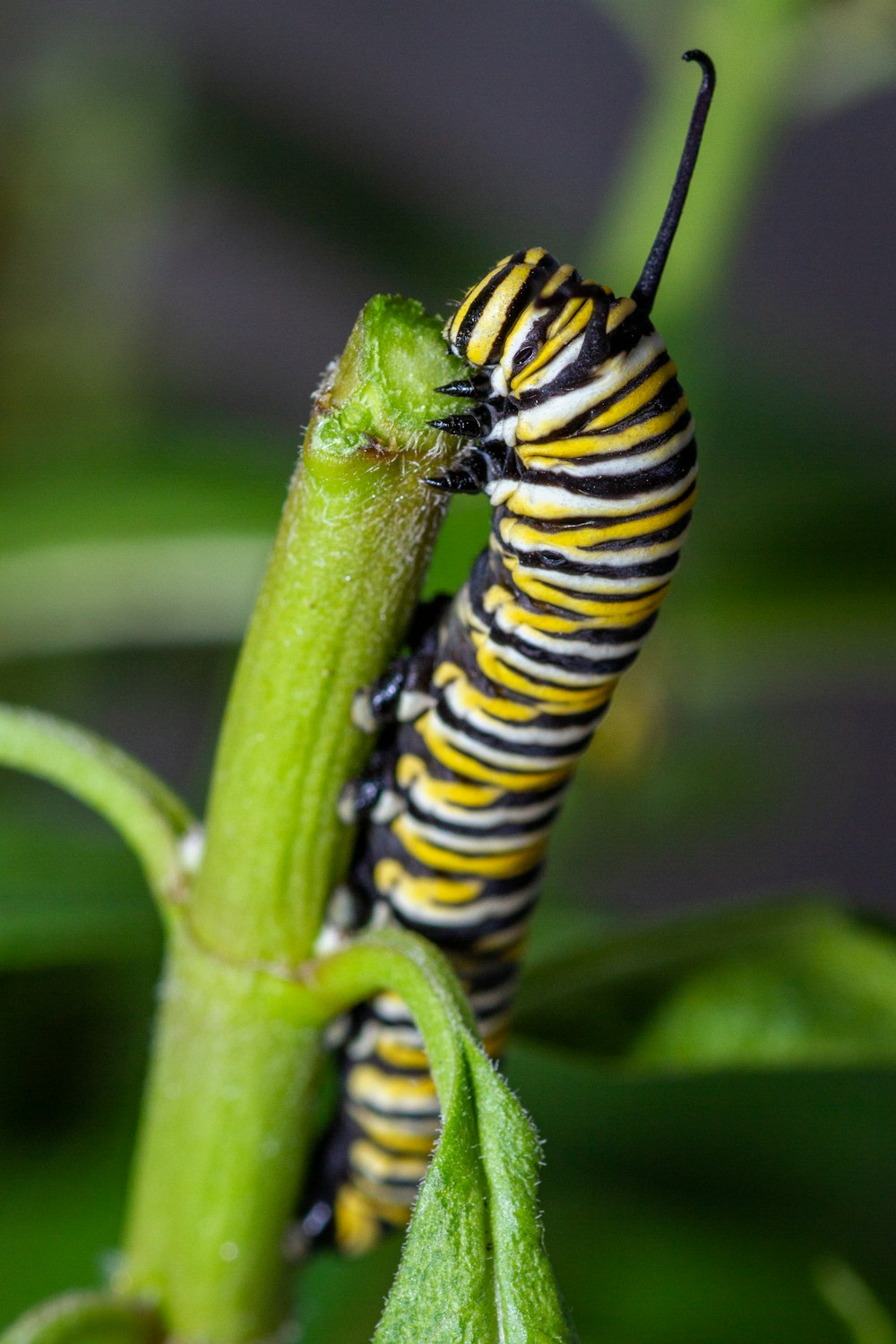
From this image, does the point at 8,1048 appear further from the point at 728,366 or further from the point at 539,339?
the point at 728,366

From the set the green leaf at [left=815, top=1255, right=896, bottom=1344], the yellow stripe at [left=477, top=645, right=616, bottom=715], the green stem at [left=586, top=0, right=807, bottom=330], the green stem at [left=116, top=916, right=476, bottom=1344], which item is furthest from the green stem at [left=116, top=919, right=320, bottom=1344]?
the green stem at [left=586, top=0, right=807, bottom=330]

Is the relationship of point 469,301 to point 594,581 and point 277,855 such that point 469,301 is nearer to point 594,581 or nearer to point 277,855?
point 594,581

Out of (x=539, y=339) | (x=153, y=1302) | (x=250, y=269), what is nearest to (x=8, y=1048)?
(x=153, y=1302)

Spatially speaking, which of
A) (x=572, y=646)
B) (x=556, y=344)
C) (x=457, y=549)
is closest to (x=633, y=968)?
(x=572, y=646)

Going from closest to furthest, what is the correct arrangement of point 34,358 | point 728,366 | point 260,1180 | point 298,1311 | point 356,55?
point 260,1180 < point 298,1311 < point 728,366 < point 34,358 < point 356,55

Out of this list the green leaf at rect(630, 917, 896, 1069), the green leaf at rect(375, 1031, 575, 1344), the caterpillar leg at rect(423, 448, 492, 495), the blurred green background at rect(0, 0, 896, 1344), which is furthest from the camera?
the blurred green background at rect(0, 0, 896, 1344)

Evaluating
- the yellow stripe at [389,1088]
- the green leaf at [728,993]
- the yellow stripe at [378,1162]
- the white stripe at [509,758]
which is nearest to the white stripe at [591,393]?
the white stripe at [509,758]

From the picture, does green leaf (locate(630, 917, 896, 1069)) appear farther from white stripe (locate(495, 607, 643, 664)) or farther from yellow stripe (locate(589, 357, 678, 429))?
yellow stripe (locate(589, 357, 678, 429))
